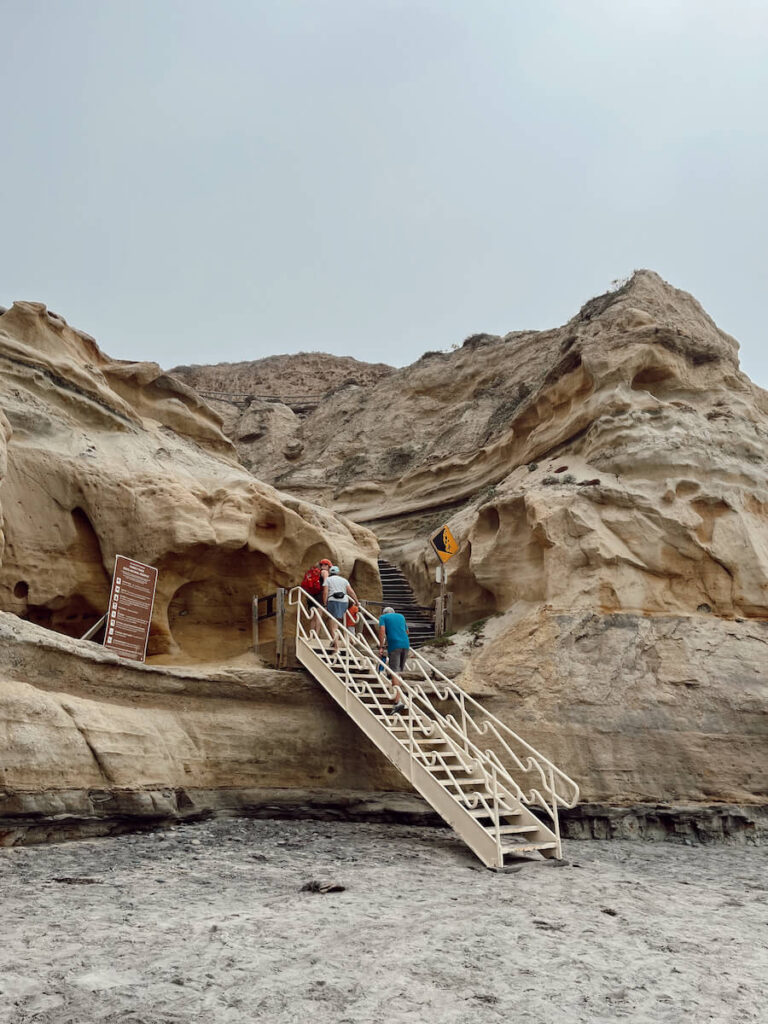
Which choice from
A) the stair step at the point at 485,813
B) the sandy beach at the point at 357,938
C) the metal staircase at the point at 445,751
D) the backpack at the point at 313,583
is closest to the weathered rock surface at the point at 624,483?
the metal staircase at the point at 445,751

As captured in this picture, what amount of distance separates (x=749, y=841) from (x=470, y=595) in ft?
24.3

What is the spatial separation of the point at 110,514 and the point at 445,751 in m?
5.87

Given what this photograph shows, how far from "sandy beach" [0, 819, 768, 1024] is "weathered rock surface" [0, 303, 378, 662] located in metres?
4.44

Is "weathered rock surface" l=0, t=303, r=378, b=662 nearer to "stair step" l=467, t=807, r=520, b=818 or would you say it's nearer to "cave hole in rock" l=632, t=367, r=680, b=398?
"stair step" l=467, t=807, r=520, b=818

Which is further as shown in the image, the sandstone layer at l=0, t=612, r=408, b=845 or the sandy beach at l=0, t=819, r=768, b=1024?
the sandstone layer at l=0, t=612, r=408, b=845

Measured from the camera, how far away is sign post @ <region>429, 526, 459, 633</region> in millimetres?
16391

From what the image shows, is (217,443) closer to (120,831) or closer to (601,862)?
(120,831)

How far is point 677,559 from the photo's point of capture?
14281 millimetres

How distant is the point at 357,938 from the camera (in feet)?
17.6

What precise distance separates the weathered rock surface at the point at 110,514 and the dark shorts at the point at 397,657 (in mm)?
2730

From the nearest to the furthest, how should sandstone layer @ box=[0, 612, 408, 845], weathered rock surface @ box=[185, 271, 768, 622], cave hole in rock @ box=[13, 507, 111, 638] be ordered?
sandstone layer @ box=[0, 612, 408, 845] < cave hole in rock @ box=[13, 507, 111, 638] < weathered rock surface @ box=[185, 271, 768, 622]

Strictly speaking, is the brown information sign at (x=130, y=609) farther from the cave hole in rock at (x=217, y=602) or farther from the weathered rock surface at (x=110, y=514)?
the cave hole in rock at (x=217, y=602)

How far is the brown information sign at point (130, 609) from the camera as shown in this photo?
10359 mm

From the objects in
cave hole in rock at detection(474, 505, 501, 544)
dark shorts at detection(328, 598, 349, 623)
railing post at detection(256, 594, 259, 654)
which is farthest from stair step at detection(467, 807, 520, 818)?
cave hole in rock at detection(474, 505, 501, 544)
